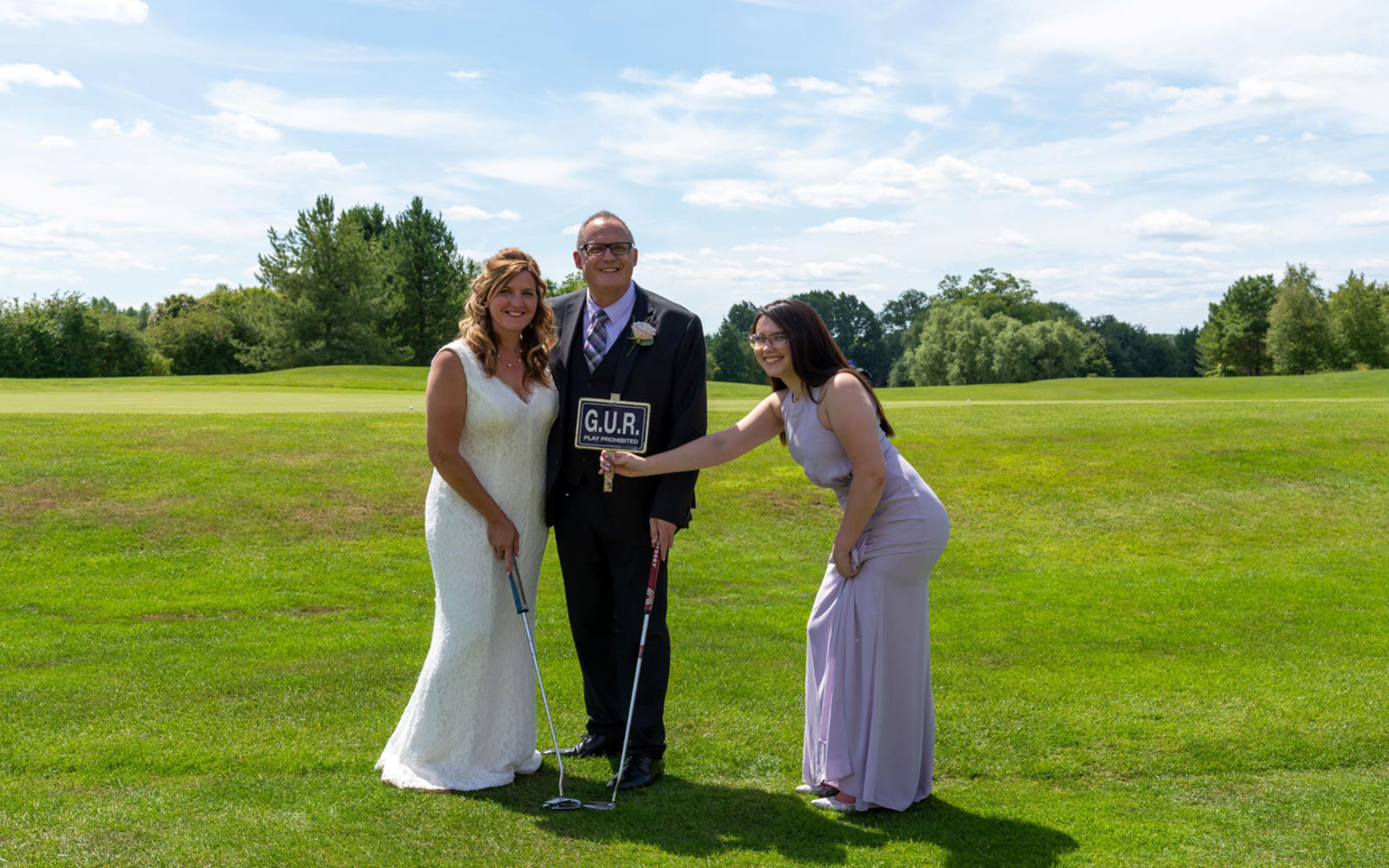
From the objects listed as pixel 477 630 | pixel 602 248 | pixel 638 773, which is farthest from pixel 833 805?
pixel 602 248

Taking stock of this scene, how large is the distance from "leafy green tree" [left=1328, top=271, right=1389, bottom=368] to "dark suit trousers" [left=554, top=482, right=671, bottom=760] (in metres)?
66.3

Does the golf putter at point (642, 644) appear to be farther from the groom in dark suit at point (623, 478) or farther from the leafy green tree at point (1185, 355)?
the leafy green tree at point (1185, 355)

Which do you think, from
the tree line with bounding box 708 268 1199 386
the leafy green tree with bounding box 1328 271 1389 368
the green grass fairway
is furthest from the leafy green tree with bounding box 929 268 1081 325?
the green grass fairway

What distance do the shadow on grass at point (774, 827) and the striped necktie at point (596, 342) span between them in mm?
2063

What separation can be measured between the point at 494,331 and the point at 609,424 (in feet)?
2.33

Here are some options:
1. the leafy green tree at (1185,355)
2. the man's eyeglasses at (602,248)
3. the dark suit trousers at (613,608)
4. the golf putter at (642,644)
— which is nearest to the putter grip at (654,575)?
the golf putter at (642,644)

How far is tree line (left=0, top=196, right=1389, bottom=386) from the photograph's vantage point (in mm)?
53125

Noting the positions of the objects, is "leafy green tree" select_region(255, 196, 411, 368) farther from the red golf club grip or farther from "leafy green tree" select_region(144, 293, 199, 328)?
the red golf club grip

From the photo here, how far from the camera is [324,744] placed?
18.3 ft

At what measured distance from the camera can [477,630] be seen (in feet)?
16.6

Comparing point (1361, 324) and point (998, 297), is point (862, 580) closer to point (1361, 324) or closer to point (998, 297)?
point (1361, 324)

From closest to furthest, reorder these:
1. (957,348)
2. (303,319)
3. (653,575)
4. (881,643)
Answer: (881,643), (653,575), (303,319), (957,348)

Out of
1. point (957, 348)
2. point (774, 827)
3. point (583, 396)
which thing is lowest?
point (774, 827)

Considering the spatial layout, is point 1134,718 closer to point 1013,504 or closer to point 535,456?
point 535,456
